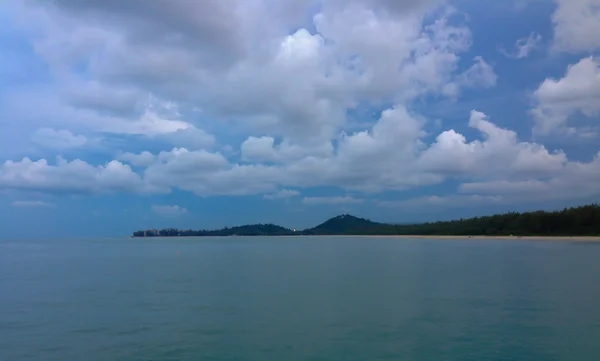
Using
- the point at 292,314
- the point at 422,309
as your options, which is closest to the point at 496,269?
the point at 422,309

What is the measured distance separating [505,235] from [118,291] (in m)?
152

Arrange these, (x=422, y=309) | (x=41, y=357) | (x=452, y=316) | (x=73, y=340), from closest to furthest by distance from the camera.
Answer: (x=41, y=357) < (x=73, y=340) < (x=452, y=316) < (x=422, y=309)

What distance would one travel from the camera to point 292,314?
31.4 metres

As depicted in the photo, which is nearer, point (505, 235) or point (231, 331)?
point (231, 331)

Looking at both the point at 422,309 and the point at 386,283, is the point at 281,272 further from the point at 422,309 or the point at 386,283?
the point at 422,309

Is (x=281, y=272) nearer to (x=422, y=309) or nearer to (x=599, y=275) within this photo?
(x=422, y=309)

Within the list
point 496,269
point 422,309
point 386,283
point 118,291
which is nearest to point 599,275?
point 496,269

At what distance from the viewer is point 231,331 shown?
89.2 feet

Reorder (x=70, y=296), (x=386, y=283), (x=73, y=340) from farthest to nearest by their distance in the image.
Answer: (x=386, y=283) < (x=70, y=296) < (x=73, y=340)

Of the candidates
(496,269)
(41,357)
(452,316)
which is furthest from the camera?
(496,269)

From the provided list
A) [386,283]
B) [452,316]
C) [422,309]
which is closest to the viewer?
[452,316]

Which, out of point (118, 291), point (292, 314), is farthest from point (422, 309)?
point (118, 291)

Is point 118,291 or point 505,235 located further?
point 505,235

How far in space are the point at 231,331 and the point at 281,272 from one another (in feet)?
111
